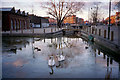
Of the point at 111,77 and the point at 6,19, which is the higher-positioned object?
the point at 6,19

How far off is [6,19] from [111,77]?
3505 centimetres

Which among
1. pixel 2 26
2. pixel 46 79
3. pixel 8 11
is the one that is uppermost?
pixel 8 11

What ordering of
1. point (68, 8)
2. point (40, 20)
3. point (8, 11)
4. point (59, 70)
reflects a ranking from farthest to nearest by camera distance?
point (40, 20), point (68, 8), point (8, 11), point (59, 70)

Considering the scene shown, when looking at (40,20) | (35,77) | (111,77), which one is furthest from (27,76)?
(40,20)

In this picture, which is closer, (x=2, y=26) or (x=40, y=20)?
(x=2, y=26)

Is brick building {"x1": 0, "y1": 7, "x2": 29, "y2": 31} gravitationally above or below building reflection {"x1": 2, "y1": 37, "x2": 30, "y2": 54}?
above

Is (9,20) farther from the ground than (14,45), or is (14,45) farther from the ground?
(9,20)

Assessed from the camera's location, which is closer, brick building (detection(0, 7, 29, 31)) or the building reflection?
the building reflection

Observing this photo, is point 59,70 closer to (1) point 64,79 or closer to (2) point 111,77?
(1) point 64,79

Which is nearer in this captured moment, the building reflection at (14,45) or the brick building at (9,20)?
the building reflection at (14,45)

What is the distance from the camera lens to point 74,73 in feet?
20.7

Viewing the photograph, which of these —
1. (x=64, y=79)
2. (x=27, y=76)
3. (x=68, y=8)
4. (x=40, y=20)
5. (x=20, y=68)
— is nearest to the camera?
(x=64, y=79)

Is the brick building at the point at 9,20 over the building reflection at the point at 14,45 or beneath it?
over

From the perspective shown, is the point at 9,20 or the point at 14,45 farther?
the point at 9,20
